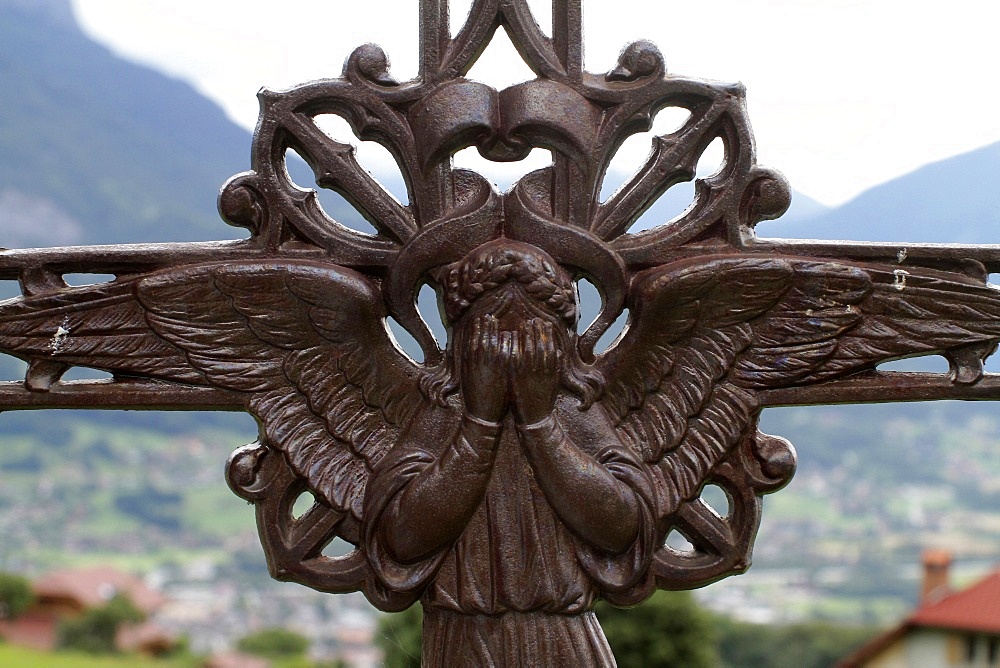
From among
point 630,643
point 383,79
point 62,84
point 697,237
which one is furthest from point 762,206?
point 62,84

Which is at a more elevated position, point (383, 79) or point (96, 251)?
point (383, 79)

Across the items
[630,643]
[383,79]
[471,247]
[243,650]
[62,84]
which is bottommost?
[243,650]

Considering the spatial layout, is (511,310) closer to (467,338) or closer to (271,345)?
(467,338)

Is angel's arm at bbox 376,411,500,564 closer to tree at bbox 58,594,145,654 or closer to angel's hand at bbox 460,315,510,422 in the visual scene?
angel's hand at bbox 460,315,510,422

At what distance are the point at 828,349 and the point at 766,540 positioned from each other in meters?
2.27

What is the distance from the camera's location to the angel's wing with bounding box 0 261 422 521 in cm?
144

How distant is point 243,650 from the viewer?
3.18 metres

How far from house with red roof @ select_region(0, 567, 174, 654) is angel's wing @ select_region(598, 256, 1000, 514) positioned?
→ 197 centimetres

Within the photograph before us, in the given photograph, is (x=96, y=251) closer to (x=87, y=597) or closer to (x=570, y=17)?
(x=570, y=17)

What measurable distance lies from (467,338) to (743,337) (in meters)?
0.38

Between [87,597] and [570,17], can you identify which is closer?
[570,17]

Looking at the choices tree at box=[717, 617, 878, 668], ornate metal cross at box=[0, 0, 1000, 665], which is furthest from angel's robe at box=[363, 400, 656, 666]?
tree at box=[717, 617, 878, 668]

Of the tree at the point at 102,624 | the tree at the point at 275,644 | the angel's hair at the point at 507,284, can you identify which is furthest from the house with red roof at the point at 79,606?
the angel's hair at the point at 507,284

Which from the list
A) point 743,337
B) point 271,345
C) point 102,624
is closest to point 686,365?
point 743,337
